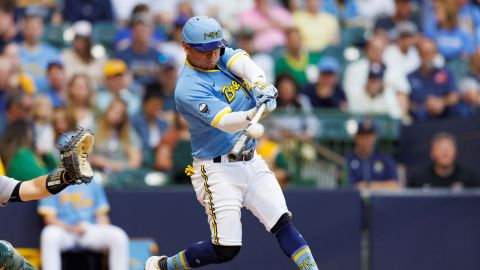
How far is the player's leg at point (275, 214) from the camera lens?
8844mm

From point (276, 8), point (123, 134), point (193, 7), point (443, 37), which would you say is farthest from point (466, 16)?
point (123, 134)

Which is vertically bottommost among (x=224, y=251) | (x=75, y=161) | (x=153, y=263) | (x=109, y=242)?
(x=109, y=242)

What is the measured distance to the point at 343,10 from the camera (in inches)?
693

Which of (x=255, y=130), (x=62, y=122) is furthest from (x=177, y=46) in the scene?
(x=255, y=130)

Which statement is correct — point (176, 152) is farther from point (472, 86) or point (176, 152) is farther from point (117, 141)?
point (472, 86)

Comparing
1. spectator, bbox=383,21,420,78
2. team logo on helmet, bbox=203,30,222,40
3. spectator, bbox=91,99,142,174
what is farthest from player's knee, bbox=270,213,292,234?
spectator, bbox=383,21,420,78

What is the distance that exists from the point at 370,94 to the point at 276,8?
2.76 metres

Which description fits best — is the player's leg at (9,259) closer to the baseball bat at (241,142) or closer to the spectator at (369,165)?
the baseball bat at (241,142)

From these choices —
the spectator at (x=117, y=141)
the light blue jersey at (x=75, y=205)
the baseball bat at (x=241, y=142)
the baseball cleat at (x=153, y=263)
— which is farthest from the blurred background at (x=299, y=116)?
the baseball bat at (x=241, y=142)

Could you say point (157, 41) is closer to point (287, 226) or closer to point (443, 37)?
point (443, 37)

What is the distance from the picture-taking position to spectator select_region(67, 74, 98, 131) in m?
13.3

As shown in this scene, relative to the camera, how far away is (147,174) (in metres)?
12.9

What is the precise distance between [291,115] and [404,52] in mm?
3197

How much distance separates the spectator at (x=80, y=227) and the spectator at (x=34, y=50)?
11.1ft
